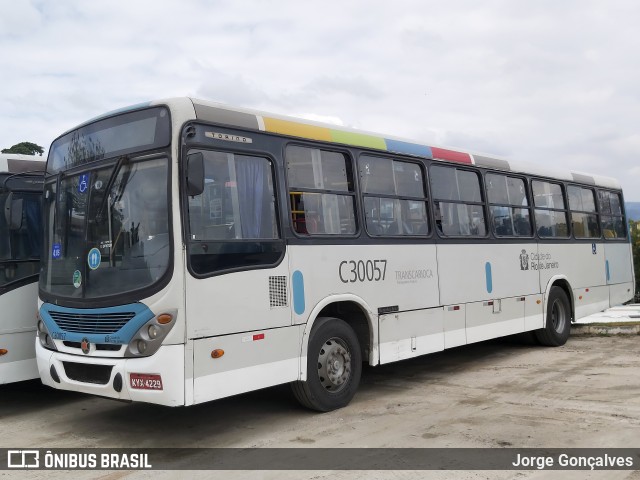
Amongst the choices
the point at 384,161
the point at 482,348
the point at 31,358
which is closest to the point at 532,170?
the point at 482,348

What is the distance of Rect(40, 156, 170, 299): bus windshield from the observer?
18.6 ft

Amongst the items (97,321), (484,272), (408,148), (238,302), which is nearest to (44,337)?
(97,321)

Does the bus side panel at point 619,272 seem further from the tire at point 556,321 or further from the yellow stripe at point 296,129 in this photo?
the yellow stripe at point 296,129

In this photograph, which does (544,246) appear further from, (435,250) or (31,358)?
(31,358)

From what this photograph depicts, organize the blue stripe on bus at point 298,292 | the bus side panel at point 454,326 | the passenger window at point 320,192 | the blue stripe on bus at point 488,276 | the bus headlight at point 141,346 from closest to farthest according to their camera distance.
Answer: the bus headlight at point 141,346, the blue stripe on bus at point 298,292, the passenger window at point 320,192, the bus side panel at point 454,326, the blue stripe on bus at point 488,276

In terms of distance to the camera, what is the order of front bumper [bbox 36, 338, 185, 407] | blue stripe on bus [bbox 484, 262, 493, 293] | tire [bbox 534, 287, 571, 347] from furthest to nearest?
tire [bbox 534, 287, 571, 347], blue stripe on bus [bbox 484, 262, 493, 293], front bumper [bbox 36, 338, 185, 407]

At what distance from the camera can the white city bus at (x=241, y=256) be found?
18.4ft

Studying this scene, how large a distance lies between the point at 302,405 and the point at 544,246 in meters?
5.90

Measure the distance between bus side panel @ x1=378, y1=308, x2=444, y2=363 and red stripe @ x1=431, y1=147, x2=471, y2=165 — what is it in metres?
2.14

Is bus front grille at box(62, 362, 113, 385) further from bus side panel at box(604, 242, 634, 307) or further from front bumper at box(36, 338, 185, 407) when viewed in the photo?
bus side panel at box(604, 242, 634, 307)

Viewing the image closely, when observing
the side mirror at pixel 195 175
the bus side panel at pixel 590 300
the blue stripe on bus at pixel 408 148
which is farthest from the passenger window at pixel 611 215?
the side mirror at pixel 195 175

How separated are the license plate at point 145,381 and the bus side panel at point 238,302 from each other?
1.49 feet

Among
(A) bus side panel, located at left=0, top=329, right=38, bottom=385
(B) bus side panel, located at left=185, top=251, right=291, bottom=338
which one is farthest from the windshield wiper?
(A) bus side panel, located at left=0, top=329, right=38, bottom=385

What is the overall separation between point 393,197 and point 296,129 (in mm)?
1711
